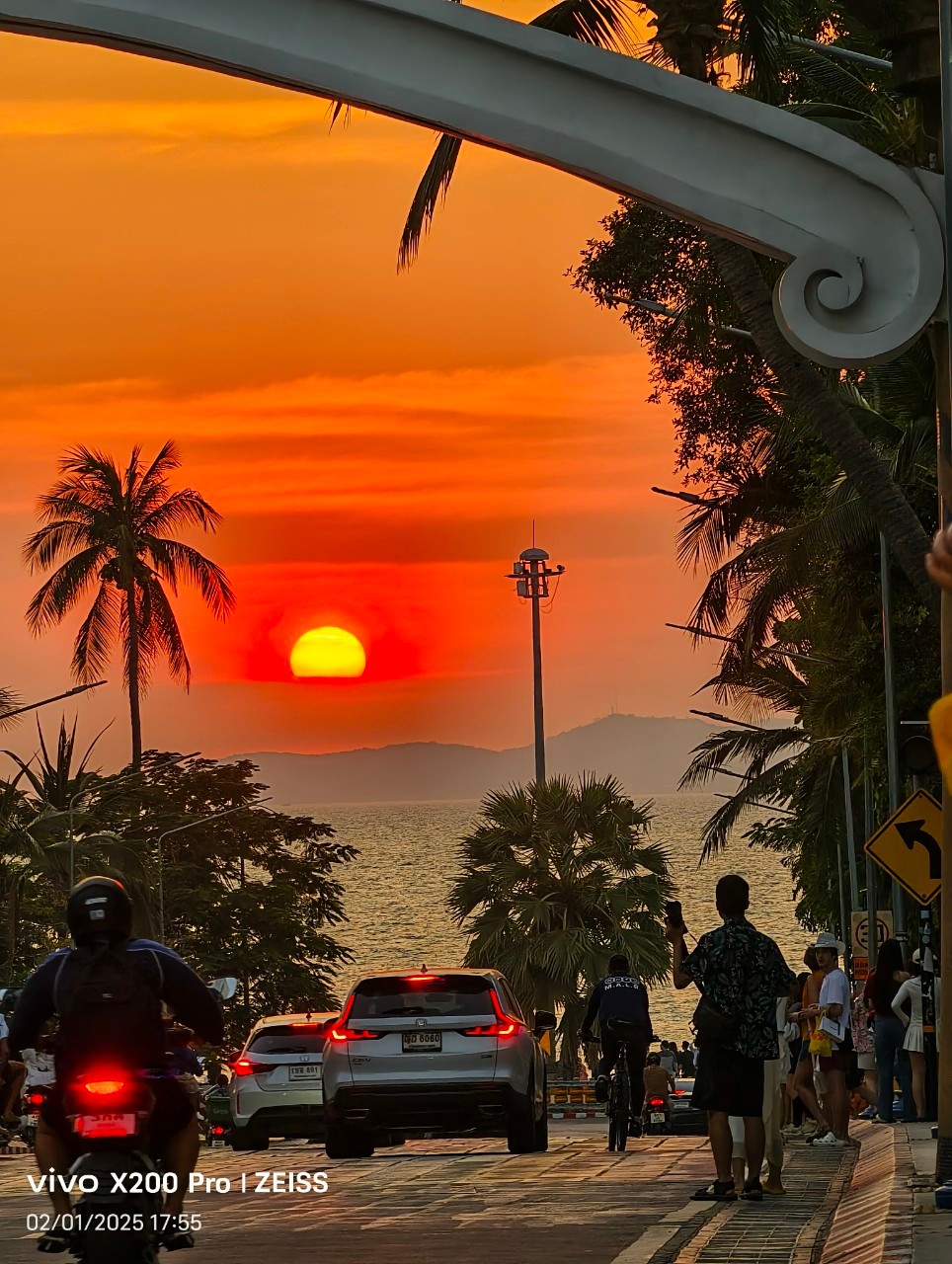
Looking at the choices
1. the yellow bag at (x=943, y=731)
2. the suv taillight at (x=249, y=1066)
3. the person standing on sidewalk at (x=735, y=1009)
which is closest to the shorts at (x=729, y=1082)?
the person standing on sidewalk at (x=735, y=1009)

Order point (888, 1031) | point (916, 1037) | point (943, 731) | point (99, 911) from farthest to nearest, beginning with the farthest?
point (888, 1031), point (916, 1037), point (99, 911), point (943, 731)

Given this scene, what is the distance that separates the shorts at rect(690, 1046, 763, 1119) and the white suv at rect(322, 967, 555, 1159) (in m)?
7.19

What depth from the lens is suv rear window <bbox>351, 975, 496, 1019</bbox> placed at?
2062 centimetres

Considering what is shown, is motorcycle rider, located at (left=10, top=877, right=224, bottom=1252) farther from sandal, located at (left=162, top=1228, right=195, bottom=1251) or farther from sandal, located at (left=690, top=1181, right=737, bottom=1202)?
sandal, located at (left=690, top=1181, right=737, bottom=1202)

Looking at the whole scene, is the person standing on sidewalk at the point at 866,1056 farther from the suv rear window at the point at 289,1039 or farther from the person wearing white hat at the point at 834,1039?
the suv rear window at the point at 289,1039

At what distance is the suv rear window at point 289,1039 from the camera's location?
2612cm

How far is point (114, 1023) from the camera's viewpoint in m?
7.98

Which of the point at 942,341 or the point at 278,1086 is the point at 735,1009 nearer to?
the point at 942,341

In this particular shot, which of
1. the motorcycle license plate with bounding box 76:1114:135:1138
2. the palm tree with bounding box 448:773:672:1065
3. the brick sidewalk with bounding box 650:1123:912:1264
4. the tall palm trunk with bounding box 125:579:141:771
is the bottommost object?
the brick sidewalk with bounding box 650:1123:912:1264

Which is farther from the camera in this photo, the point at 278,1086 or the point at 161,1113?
the point at 278,1086

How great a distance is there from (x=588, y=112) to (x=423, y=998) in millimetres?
12199

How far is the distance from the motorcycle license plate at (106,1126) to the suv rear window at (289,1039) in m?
18.2

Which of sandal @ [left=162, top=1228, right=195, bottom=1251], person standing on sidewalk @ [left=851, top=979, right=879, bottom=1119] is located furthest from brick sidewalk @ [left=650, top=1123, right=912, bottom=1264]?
person standing on sidewalk @ [left=851, top=979, right=879, bottom=1119]

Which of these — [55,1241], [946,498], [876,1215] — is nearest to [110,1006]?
[55,1241]
